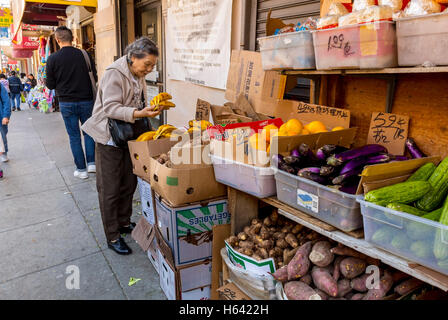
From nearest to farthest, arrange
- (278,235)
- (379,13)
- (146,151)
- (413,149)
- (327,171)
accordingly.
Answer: (379,13), (327,171), (413,149), (278,235), (146,151)

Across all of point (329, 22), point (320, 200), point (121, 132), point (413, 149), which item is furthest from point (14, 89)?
point (413, 149)

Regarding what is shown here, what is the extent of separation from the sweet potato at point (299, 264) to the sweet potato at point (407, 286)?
0.47 meters

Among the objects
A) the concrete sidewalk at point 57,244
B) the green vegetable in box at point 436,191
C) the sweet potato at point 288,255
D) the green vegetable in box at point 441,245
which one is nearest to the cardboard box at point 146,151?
the concrete sidewalk at point 57,244

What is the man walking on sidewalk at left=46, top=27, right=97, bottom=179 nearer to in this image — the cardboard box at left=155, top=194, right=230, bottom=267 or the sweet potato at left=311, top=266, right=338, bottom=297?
the cardboard box at left=155, top=194, right=230, bottom=267

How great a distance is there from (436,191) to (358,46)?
0.84 meters

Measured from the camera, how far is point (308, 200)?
1826mm

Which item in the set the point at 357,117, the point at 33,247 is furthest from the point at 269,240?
the point at 33,247

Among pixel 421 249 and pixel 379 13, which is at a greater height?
pixel 379 13

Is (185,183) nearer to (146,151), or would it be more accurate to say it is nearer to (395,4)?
(146,151)

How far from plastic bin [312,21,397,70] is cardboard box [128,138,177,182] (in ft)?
4.69

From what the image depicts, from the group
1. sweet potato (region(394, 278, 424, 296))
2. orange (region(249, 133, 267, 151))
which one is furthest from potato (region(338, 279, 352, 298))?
orange (region(249, 133, 267, 151))

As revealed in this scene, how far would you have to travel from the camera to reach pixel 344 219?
5.44ft

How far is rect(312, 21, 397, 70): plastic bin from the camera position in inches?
66.8
